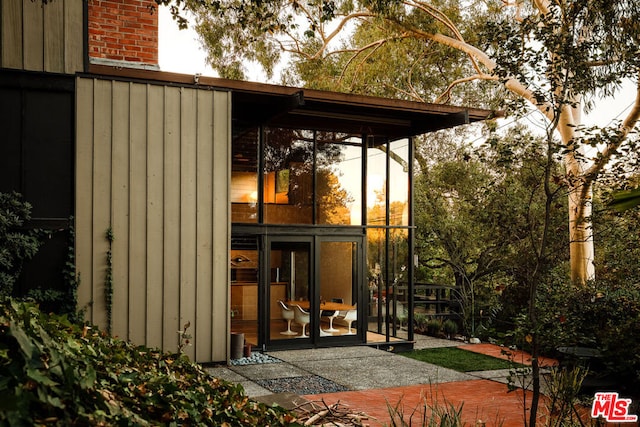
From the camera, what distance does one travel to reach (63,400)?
1670 mm

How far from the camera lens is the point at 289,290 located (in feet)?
34.6

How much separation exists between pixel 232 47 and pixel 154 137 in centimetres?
985

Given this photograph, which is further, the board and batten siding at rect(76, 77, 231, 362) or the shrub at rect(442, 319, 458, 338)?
the shrub at rect(442, 319, 458, 338)

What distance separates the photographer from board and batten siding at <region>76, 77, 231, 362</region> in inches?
312

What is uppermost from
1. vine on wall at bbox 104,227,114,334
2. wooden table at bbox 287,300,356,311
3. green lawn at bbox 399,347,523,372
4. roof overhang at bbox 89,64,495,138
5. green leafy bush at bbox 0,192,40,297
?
roof overhang at bbox 89,64,495,138

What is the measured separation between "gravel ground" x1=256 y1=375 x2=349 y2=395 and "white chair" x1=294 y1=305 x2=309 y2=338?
231cm

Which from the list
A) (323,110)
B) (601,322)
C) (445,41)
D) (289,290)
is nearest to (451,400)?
(601,322)

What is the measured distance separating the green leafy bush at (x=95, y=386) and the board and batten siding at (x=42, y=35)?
545cm

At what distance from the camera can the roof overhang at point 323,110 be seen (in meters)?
8.82

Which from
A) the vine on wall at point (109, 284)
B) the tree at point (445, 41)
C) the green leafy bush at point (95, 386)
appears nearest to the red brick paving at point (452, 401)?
the vine on wall at point (109, 284)

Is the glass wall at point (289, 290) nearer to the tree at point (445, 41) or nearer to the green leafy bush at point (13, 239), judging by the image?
the tree at point (445, 41)

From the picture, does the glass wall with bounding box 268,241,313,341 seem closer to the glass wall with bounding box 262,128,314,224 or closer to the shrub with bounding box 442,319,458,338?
the glass wall with bounding box 262,128,314,224

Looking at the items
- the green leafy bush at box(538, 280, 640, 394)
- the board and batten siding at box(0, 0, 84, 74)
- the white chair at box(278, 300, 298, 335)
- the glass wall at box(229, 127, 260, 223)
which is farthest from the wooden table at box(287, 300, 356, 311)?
the board and batten siding at box(0, 0, 84, 74)

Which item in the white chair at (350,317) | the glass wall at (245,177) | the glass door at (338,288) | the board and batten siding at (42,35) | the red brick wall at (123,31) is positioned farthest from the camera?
the white chair at (350,317)
